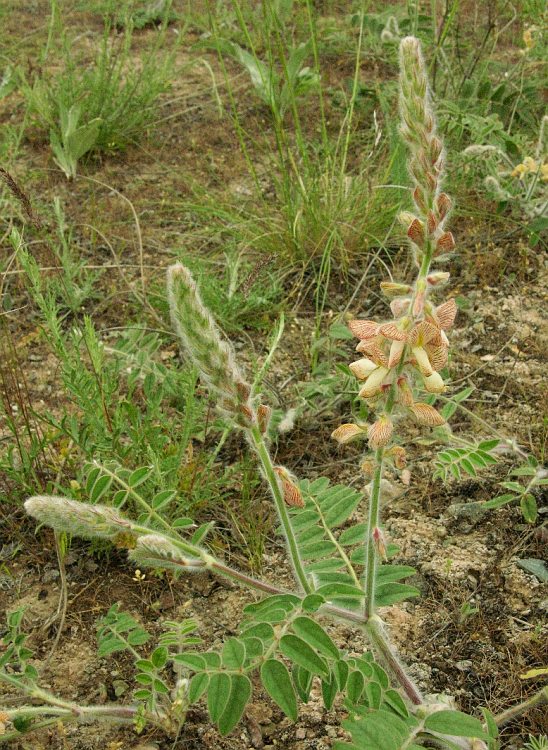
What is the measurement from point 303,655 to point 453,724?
0.85 ft

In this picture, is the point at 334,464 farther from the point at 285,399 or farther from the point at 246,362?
the point at 246,362

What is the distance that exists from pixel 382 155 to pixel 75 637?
222 centimetres

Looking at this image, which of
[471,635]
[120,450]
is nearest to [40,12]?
[120,450]

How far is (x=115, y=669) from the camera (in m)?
1.79

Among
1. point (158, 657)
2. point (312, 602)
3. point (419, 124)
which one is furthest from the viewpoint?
point (158, 657)

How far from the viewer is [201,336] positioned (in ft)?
3.29

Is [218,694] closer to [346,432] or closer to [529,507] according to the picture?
[346,432]

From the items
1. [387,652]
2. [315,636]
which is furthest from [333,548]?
[315,636]

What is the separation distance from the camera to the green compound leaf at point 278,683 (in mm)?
1170

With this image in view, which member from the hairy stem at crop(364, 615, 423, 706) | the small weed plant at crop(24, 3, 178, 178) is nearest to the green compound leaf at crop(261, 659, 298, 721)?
the hairy stem at crop(364, 615, 423, 706)

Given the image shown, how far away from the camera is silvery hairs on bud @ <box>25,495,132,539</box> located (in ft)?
3.63

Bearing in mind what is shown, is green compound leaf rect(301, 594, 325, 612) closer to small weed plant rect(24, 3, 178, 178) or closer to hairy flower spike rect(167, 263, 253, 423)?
hairy flower spike rect(167, 263, 253, 423)

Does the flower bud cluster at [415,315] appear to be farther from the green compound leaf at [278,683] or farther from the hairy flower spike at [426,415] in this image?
the green compound leaf at [278,683]

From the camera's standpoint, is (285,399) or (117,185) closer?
(285,399)
